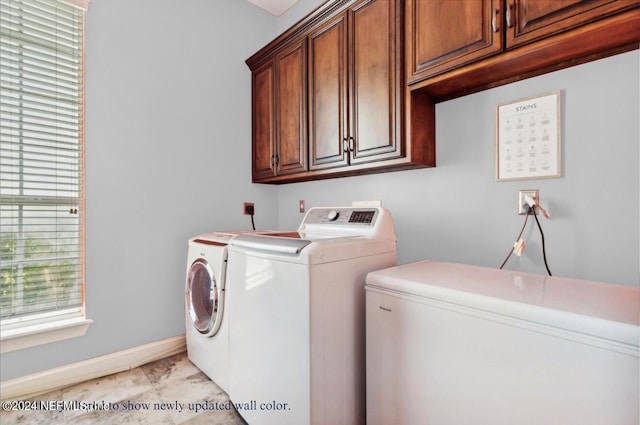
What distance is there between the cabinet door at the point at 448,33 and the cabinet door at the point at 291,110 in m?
0.82

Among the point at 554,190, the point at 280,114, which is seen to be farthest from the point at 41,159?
the point at 554,190

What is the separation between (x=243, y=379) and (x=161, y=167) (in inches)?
59.9

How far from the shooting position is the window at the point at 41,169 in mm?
1643

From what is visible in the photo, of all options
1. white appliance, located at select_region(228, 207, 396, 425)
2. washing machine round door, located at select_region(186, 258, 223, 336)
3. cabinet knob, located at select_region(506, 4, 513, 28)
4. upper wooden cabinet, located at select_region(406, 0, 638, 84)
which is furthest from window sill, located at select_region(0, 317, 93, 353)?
cabinet knob, located at select_region(506, 4, 513, 28)

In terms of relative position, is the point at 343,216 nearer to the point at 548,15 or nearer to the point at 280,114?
the point at 280,114

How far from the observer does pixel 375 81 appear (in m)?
1.58

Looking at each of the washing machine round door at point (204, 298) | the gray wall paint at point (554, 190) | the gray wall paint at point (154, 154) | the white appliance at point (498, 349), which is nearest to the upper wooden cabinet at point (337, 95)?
the gray wall paint at point (554, 190)

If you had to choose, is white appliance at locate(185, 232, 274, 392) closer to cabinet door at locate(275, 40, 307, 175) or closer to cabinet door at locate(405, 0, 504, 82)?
cabinet door at locate(275, 40, 307, 175)

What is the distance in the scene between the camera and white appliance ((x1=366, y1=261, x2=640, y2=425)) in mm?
725

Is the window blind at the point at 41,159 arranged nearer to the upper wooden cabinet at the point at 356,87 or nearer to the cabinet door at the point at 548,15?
→ the upper wooden cabinet at the point at 356,87

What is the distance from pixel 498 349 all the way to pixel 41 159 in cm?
241

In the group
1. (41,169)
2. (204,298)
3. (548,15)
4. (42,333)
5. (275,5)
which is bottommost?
(42,333)

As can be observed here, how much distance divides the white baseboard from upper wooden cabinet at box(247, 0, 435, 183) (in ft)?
4.78

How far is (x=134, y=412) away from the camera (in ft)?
5.08
